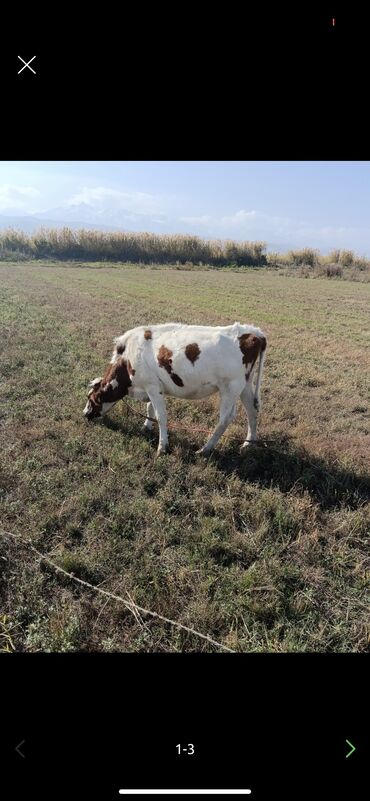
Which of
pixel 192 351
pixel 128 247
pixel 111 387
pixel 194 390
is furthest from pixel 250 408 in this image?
pixel 128 247

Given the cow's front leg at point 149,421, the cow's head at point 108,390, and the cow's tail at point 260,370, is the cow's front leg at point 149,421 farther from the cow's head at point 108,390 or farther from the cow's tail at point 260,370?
the cow's tail at point 260,370

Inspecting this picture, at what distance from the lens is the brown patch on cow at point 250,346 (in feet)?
16.2

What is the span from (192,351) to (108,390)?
5.12 ft

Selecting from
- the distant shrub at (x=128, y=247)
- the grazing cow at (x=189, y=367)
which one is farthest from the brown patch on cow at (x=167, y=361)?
the distant shrub at (x=128, y=247)

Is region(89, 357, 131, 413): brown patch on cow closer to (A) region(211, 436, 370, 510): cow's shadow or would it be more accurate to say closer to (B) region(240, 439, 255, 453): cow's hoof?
(A) region(211, 436, 370, 510): cow's shadow

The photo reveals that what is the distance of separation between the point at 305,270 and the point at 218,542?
3380 cm

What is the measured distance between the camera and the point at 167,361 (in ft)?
16.9

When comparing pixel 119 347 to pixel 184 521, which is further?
pixel 119 347

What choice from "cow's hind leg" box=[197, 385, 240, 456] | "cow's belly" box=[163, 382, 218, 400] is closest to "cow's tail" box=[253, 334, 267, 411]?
"cow's hind leg" box=[197, 385, 240, 456]

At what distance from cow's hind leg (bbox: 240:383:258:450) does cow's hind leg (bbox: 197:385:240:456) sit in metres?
0.46
